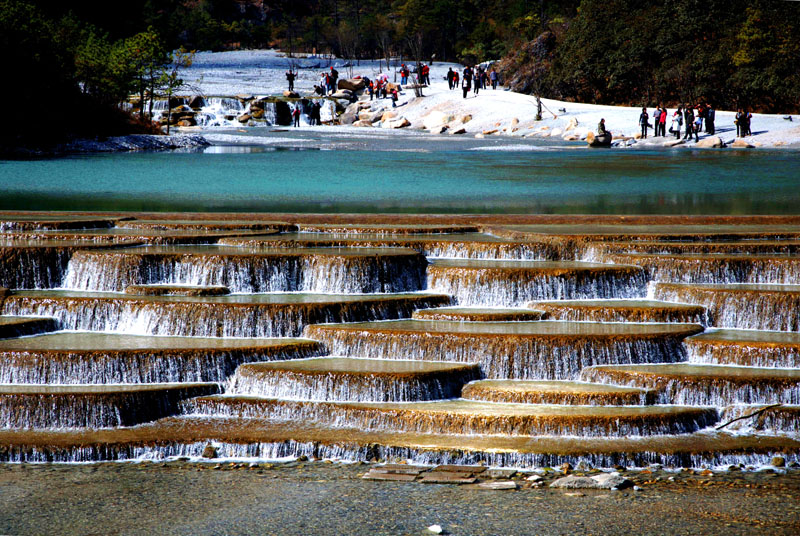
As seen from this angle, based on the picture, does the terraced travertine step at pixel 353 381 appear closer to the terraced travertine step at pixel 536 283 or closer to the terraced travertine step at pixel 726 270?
the terraced travertine step at pixel 536 283

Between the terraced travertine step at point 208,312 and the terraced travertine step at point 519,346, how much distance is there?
1.94 ft

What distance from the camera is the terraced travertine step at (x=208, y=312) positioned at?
43.4 feet

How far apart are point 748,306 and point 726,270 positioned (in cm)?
181

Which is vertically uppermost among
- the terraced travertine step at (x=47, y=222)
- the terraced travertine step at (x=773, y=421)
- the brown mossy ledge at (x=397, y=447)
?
the terraced travertine step at (x=47, y=222)

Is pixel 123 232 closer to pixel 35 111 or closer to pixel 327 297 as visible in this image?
pixel 327 297

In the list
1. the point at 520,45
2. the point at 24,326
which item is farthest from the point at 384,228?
the point at 520,45

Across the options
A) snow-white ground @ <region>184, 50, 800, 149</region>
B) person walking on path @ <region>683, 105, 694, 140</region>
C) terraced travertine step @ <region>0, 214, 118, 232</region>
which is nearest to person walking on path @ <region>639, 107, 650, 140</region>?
snow-white ground @ <region>184, 50, 800, 149</region>

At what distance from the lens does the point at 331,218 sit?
66.6ft

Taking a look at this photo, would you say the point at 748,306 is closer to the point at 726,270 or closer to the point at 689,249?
the point at 726,270

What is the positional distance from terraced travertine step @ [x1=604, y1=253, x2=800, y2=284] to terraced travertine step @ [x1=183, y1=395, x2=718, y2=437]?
4528 millimetres

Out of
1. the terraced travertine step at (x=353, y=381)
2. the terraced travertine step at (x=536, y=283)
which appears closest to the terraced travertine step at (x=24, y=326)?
the terraced travertine step at (x=353, y=381)

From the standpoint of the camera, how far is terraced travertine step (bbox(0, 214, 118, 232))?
1828 cm

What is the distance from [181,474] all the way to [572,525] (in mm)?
3544

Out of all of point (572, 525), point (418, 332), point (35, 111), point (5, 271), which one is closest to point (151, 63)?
point (35, 111)
